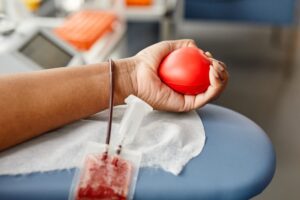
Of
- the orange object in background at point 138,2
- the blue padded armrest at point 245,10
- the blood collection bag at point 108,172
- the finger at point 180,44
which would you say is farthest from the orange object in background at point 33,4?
the blood collection bag at point 108,172

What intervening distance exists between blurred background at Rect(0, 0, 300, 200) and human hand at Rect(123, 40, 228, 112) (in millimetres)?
410

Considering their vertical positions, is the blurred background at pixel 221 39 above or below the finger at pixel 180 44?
below

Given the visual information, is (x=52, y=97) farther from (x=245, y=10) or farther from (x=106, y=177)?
(x=245, y=10)

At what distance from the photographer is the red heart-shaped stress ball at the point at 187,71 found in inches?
29.8

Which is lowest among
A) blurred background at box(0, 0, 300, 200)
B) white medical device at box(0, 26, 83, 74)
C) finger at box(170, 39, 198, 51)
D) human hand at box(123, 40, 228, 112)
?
blurred background at box(0, 0, 300, 200)

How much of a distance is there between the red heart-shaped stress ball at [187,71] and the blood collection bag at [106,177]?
189 mm

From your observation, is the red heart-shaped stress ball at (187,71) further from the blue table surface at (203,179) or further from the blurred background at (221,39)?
the blurred background at (221,39)

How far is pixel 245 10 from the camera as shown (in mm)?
2256

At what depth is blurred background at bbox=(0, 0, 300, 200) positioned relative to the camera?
150 centimetres

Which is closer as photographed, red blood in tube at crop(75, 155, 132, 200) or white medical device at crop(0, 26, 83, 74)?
red blood in tube at crop(75, 155, 132, 200)

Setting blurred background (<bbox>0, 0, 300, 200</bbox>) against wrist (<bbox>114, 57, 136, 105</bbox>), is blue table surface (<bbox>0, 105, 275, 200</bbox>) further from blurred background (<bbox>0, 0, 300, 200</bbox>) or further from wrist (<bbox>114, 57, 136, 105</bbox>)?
blurred background (<bbox>0, 0, 300, 200</bbox>)

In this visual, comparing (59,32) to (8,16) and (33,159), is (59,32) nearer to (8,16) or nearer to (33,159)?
(8,16)

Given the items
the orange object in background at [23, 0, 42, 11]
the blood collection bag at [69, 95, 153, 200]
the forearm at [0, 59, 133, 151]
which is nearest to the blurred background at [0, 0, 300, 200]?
the orange object in background at [23, 0, 42, 11]

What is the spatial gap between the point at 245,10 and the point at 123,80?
163 cm
